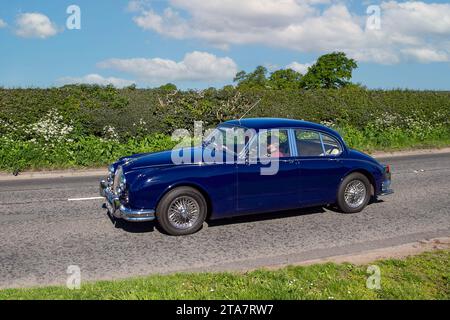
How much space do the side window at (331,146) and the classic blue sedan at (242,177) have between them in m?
0.02

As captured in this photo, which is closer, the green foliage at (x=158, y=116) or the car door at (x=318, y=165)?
the car door at (x=318, y=165)

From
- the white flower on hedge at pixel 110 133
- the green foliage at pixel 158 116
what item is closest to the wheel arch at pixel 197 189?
the green foliage at pixel 158 116

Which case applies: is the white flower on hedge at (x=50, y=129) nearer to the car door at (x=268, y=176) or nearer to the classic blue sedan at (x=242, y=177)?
the classic blue sedan at (x=242, y=177)

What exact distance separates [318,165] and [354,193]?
104 cm

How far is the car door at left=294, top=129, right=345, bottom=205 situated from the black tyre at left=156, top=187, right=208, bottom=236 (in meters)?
1.79

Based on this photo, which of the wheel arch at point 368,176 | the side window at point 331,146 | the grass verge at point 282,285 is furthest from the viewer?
the wheel arch at point 368,176

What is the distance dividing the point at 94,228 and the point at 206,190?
2.02 meters

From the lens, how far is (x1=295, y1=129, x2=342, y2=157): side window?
782cm

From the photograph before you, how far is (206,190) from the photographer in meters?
6.94

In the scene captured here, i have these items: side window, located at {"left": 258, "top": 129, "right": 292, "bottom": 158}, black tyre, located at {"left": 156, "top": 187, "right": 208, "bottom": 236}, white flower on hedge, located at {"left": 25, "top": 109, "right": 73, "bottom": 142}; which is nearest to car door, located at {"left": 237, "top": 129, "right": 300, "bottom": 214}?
side window, located at {"left": 258, "top": 129, "right": 292, "bottom": 158}

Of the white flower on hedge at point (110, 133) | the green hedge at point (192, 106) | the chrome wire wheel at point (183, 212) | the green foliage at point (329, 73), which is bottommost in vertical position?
the chrome wire wheel at point (183, 212)

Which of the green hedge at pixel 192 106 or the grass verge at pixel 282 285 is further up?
the green hedge at pixel 192 106

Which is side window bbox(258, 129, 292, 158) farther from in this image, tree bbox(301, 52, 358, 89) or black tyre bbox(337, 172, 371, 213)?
tree bbox(301, 52, 358, 89)

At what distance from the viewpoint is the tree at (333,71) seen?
116 feet
